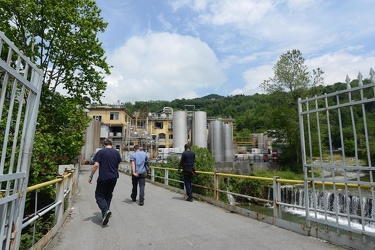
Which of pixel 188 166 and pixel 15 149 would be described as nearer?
pixel 15 149

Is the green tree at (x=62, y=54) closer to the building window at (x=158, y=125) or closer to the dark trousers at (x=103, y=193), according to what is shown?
the dark trousers at (x=103, y=193)

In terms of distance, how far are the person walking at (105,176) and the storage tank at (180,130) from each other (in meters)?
41.4

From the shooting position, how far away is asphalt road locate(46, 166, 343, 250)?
189 inches

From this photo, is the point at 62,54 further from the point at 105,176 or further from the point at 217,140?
the point at 217,140

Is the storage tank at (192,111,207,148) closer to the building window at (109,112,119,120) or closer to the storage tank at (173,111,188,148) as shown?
the storage tank at (173,111,188,148)

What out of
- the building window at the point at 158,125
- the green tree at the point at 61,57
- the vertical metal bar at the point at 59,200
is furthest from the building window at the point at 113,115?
the vertical metal bar at the point at 59,200

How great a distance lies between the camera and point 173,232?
5.61 metres

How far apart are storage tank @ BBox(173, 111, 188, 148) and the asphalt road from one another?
40132mm

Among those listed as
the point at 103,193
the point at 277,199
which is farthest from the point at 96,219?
the point at 277,199

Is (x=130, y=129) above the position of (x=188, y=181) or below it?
above

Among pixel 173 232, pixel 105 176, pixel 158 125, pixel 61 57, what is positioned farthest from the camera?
pixel 158 125

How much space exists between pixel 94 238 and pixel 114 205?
366 centimetres

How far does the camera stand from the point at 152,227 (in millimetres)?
6012

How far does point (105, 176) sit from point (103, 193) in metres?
0.40
